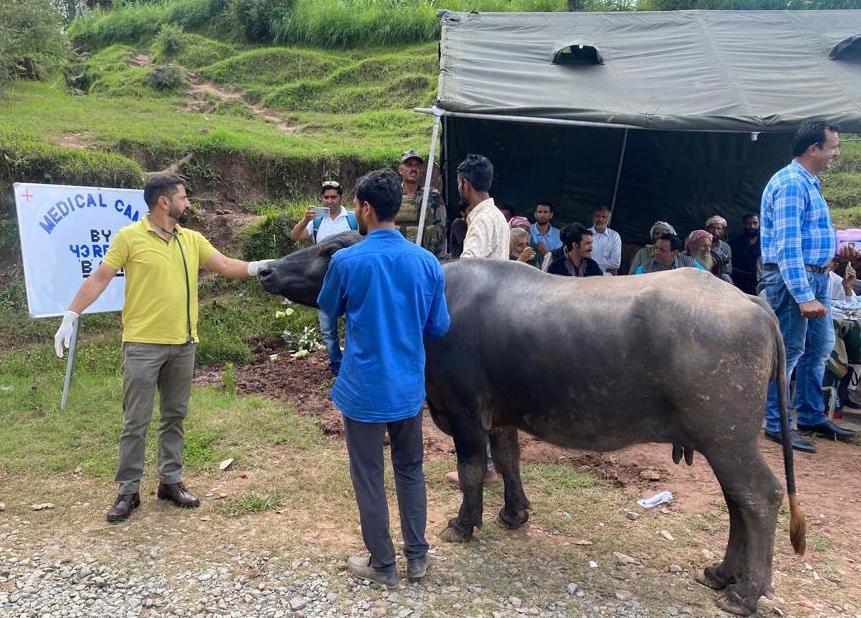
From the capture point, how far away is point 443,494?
441 cm

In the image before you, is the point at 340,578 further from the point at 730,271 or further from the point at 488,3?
the point at 488,3

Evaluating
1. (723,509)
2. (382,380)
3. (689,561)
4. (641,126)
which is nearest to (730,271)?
(641,126)

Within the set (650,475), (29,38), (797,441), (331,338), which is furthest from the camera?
(29,38)

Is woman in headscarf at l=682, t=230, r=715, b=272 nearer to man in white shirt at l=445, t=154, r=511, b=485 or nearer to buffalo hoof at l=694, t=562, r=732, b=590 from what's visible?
man in white shirt at l=445, t=154, r=511, b=485

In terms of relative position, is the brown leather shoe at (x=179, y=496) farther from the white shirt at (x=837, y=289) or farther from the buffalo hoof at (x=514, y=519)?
the white shirt at (x=837, y=289)

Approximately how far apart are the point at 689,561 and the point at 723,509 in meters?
0.76

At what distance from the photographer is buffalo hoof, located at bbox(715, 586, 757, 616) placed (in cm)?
315

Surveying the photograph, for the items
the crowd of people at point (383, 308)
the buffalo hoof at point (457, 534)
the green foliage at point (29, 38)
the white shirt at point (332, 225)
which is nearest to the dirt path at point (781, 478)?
the crowd of people at point (383, 308)

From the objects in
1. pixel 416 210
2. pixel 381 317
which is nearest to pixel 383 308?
pixel 381 317

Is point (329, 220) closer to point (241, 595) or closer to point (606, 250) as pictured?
point (606, 250)

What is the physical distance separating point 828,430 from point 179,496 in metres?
5.19

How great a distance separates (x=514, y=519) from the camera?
3982 mm

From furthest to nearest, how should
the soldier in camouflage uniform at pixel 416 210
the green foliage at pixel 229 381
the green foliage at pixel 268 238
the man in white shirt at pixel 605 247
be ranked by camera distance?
the green foliage at pixel 268 238, the man in white shirt at pixel 605 247, the soldier in camouflage uniform at pixel 416 210, the green foliage at pixel 229 381

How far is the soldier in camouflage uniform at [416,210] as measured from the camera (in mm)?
6777
